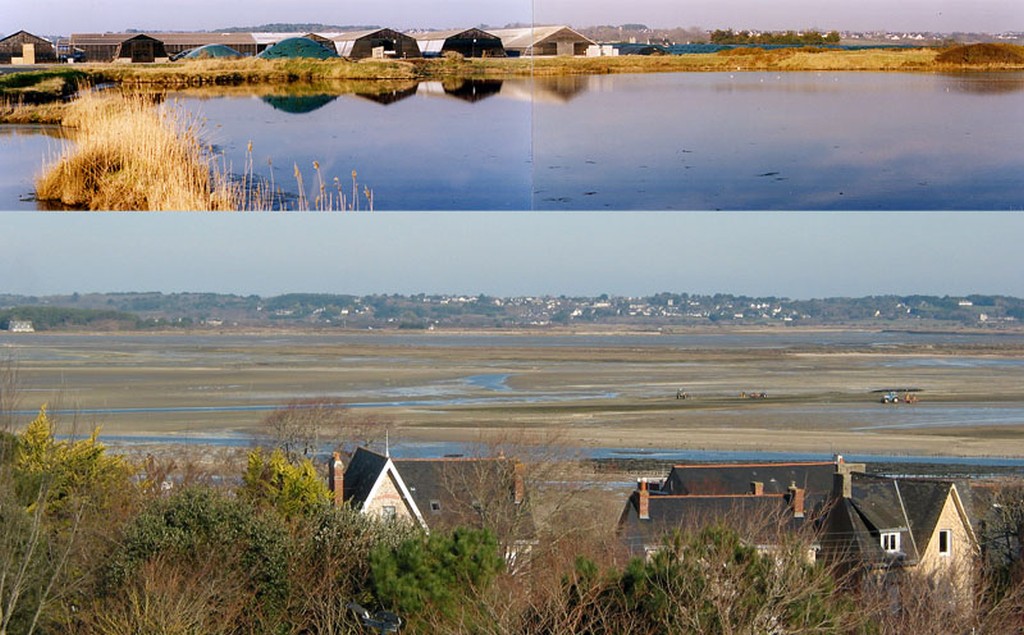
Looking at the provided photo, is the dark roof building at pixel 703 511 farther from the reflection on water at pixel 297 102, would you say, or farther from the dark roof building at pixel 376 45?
the dark roof building at pixel 376 45

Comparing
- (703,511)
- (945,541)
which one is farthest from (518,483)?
(945,541)

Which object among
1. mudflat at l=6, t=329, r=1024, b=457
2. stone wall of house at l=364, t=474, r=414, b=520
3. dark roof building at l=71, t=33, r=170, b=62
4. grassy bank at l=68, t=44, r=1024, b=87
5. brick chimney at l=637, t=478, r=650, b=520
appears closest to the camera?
grassy bank at l=68, t=44, r=1024, b=87

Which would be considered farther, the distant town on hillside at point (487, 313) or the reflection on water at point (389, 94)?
the distant town on hillside at point (487, 313)

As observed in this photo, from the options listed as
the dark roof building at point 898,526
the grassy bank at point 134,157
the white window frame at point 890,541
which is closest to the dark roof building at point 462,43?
the grassy bank at point 134,157

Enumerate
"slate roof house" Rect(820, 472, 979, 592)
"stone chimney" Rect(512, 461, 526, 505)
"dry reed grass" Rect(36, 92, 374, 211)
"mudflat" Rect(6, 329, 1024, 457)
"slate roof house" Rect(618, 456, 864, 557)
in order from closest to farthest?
"dry reed grass" Rect(36, 92, 374, 211) < "slate roof house" Rect(820, 472, 979, 592) < "slate roof house" Rect(618, 456, 864, 557) < "stone chimney" Rect(512, 461, 526, 505) < "mudflat" Rect(6, 329, 1024, 457)

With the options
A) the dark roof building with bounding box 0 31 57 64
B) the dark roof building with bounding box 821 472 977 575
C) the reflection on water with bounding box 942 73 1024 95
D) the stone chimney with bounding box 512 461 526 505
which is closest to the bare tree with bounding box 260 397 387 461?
the stone chimney with bounding box 512 461 526 505

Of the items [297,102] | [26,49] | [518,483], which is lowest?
[518,483]

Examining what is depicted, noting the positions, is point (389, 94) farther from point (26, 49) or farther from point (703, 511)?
point (703, 511)

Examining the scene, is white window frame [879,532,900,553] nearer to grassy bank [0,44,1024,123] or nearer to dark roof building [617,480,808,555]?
dark roof building [617,480,808,555]
